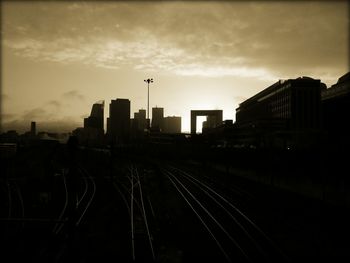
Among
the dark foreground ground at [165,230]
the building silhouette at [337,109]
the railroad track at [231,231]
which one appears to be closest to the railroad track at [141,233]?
the dark foreground ground at [165,230]

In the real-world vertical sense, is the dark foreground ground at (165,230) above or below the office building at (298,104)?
below

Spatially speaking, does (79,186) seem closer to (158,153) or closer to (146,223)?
(146,223)

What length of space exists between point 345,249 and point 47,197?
21379mm

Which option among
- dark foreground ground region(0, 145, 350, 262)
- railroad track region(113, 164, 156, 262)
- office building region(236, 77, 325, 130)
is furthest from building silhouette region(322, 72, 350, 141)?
railroad track region(113, 164, 156, 262)

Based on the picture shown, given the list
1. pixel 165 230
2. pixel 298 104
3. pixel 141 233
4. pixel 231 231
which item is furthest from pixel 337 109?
pixel 141 233

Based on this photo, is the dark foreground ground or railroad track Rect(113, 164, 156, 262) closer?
the dark foreground ground

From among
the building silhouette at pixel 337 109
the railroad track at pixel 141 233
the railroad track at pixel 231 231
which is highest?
the building silhouette at pixel 337 109

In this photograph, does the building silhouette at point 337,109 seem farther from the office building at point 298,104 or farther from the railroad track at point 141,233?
the railroad track at point 141,233

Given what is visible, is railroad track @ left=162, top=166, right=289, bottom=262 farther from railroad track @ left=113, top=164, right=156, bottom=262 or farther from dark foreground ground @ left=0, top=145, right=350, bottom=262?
railroad track @ left=113, top=164, right=156, bottom=262

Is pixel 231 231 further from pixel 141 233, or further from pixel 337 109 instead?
pixel 337 109

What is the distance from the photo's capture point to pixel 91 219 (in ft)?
A: 77.0

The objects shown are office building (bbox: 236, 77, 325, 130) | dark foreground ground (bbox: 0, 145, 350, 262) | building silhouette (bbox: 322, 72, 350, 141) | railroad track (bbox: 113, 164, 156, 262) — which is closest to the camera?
dark foreground ground (bbox: 0, 145, 350, 262)

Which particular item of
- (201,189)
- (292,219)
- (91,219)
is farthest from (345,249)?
(201,189)

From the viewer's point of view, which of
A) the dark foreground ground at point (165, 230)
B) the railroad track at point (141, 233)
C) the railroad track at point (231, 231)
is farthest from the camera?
the railroad track at point (141, 233)
